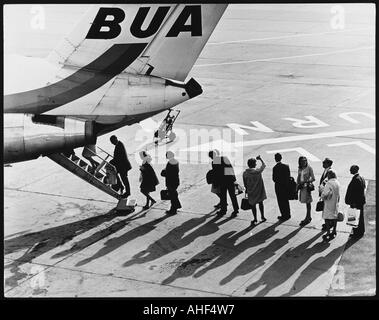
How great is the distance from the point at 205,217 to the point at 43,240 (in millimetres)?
3252

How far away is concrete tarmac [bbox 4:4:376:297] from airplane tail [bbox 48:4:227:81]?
122 inches

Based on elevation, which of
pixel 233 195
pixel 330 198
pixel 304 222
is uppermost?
pixel 330 198

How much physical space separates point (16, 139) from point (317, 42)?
82.1ft

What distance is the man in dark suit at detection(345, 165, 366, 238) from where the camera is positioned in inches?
499

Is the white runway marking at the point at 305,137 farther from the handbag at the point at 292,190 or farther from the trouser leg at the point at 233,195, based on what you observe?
the handbag at the point at 292,190

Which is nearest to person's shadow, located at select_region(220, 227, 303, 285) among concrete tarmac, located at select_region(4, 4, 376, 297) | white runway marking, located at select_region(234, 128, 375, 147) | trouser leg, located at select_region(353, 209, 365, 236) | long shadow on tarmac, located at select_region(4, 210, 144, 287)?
concrete tarmac, located at select_region(4, 4, 376, 297)

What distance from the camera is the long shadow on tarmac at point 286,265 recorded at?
11070 mm

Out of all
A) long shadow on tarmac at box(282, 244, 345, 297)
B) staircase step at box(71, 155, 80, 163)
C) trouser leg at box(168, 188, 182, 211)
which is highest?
staircase step at box(71, 155, 80, 163)

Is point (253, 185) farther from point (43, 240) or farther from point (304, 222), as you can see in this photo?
point (43, 240)

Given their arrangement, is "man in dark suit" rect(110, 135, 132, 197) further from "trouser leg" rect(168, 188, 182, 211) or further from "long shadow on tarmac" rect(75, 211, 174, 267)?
"long shadow on tarmac" rect(75, 211, 174, 267)

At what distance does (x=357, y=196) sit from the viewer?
12.7 m

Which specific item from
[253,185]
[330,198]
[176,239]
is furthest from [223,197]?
[330,198]

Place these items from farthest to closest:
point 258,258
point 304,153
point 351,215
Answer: point 304,153 < point 351,215 < point 258,258
